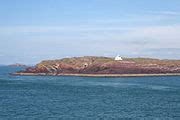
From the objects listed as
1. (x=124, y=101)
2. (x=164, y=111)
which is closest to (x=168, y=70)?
(x=124, y=101)

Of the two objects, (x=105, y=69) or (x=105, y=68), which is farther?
(x=105, y=68)

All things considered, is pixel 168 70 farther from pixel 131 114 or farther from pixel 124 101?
pixel 131 114

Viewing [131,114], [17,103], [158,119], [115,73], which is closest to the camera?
[158,119]

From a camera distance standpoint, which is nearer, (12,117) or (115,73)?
(12,117)

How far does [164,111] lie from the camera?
56.3 m

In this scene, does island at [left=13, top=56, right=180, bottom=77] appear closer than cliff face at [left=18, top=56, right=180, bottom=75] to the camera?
Yes

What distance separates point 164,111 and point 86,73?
121 meters

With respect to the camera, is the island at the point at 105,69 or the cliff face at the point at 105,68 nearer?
the island at the point at 105,69

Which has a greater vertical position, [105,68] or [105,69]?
[105,68]

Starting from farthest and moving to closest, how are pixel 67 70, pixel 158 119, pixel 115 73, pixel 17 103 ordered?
1. pixel 67 70
2. pixel 115 73
3. pixel 17 103
4. pixel 158 119

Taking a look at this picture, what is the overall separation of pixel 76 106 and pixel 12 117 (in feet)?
42.4

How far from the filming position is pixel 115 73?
173250 mm

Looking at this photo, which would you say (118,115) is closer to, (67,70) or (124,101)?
(124,101)

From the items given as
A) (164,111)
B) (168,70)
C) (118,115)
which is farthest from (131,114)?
(168,70)
